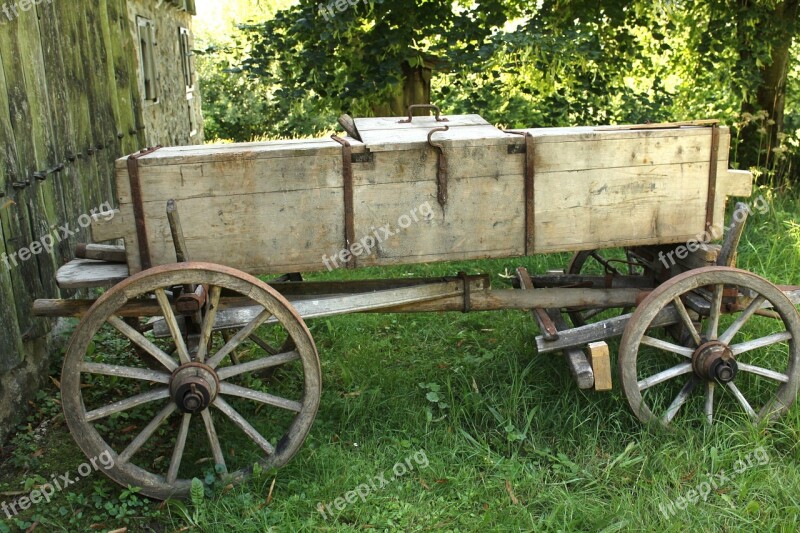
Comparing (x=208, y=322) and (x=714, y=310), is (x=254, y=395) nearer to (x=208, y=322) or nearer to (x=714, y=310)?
(x=208, y=322)

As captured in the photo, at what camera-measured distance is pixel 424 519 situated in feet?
10.1

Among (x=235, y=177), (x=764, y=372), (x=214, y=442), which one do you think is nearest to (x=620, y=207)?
(x=764, y=372)

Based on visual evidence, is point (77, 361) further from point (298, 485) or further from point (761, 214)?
point (761, 214)

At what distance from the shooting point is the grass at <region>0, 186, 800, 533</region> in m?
3.05

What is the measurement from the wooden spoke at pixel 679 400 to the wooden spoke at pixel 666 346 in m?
0.15

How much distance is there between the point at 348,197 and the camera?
3186mm

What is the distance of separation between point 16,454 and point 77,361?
3.22ft

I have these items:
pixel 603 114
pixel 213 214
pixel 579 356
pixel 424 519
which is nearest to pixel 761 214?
pixel 603 114

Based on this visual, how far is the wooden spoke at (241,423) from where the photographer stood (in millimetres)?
3094

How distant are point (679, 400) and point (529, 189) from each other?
1233 millimetres

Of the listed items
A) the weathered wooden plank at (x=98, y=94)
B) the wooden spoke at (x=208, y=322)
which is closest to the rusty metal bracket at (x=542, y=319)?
the wooden spoke at (x=208, y=322)

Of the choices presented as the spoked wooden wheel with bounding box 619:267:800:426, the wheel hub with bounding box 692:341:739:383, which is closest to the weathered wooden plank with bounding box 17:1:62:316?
the spoked wooden wheel with bounding box 619:267:800:426

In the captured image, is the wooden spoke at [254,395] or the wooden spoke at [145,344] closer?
the wooden spoke at [145,344]

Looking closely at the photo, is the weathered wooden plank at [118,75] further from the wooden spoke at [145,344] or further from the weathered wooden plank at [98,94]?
the wooden spoke at [145,344]
